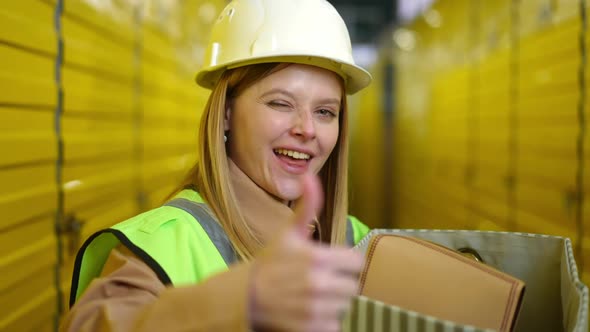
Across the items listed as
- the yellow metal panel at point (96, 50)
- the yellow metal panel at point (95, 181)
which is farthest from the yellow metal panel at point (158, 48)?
the yellow metal panel at point (95, 181)

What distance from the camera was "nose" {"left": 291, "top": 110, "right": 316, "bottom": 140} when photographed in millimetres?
1558

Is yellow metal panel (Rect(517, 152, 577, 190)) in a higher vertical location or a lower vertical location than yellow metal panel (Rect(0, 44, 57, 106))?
lower

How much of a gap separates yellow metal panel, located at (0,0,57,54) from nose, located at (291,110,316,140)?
1174mm

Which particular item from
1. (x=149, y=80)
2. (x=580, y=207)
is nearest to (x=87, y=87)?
(x=149, y=80)

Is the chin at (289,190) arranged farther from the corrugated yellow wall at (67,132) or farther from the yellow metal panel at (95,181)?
the yellow metal panel at (95,181)

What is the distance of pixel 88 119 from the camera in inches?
115

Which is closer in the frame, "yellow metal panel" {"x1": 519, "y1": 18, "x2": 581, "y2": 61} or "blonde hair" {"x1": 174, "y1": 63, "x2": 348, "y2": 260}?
"blonde hair" {"x1": 174, "y1": 63, "x2": 348, "y2": 260}

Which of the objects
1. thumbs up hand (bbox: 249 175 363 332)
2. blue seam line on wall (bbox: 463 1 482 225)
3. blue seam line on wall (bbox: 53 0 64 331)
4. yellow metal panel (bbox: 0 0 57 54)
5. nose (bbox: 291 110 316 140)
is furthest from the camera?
blue seam line on wall (bbox: 463 1 482 225)

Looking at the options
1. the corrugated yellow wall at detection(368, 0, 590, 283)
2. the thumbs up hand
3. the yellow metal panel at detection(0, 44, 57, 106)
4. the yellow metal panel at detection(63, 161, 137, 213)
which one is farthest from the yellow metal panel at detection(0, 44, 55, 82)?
the corrugated yellow wall at detection(368, 0, 590, 283)

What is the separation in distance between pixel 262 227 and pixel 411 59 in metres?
7.42

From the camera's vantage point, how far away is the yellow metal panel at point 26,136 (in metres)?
2.02

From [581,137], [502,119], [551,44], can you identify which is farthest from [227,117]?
[502,119]

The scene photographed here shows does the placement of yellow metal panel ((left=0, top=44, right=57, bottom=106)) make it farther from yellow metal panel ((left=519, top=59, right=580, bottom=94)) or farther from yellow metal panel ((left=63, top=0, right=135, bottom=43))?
yellow metal panel ((left=519, top=59, right=580, bottom=94))

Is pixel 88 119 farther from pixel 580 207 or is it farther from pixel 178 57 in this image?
pixel 580 207
